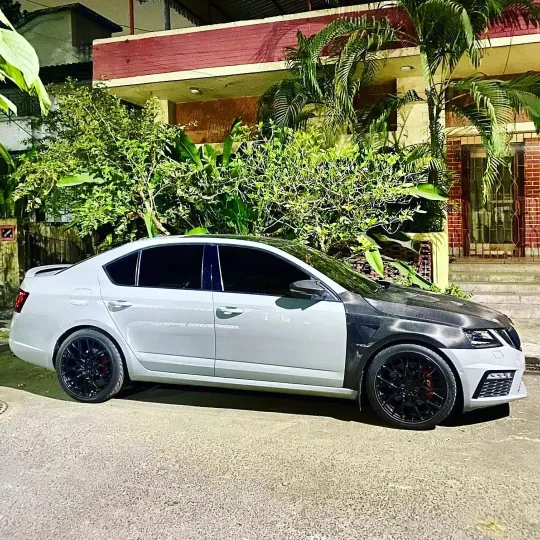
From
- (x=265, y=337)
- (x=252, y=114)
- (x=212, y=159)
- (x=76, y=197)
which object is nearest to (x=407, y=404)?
(x=265, y=337)

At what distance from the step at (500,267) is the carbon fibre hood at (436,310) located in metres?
5.83

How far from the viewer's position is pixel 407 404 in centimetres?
473

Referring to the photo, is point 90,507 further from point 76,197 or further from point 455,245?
point 455,245

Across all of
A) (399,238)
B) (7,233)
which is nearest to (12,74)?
(399,238)

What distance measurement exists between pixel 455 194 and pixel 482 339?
8110 millimetres

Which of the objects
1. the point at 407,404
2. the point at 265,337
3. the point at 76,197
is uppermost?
the point at 76,197

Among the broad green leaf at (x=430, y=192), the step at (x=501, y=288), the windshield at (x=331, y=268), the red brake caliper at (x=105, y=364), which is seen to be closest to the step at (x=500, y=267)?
the step at (x=501, y=288)

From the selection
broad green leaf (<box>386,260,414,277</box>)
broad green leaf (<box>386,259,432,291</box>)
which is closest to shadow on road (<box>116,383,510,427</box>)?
broad green leaf (<box>386,259,432,291</box>)

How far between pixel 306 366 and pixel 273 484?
1.30 meters

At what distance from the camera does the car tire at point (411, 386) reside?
4648 mm

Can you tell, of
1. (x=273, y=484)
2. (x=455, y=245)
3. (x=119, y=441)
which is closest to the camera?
(x=273, y=484)

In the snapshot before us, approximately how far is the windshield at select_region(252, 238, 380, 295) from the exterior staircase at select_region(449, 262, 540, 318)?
475 cm

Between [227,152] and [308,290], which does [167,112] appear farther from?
[308,290]

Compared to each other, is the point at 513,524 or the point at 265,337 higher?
the point at 265,337
